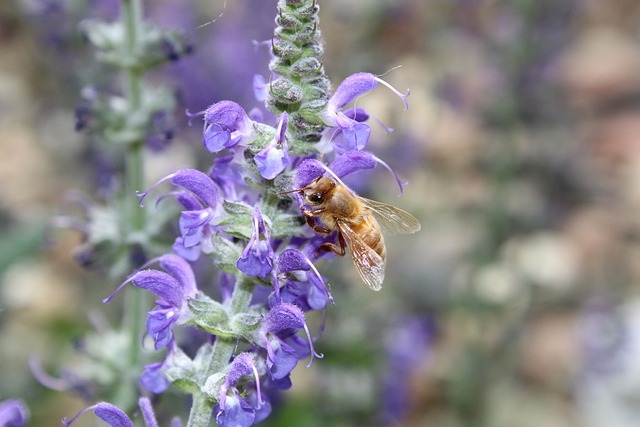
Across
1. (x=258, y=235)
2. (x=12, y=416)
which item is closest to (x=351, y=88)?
(x=258, y=235)

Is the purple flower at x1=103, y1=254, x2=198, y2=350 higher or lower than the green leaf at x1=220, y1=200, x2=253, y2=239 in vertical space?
lower

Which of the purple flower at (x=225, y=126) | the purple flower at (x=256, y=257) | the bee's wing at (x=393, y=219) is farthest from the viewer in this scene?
the bee's wing at (x=393, y=219)

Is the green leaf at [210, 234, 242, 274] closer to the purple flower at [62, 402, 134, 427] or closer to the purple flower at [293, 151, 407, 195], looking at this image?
the purple flower at [293, 151, 407, 195]

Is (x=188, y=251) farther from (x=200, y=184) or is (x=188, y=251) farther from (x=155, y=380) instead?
(x=155, y=380)

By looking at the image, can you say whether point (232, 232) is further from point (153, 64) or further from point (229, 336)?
point (153, 64)

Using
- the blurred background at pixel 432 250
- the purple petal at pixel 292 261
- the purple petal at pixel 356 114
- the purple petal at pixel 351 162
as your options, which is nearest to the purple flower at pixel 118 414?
the purple petal at pixel 292 261

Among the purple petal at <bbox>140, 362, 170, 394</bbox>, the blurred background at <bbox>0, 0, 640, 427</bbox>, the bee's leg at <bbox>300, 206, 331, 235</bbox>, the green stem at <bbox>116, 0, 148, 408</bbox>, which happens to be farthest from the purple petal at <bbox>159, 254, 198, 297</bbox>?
the blurred background at <bbox>0, 0, 640, 427</bbox>

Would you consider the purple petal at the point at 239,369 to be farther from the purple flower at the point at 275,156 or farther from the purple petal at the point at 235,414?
the purple flower at the point at 275,156
